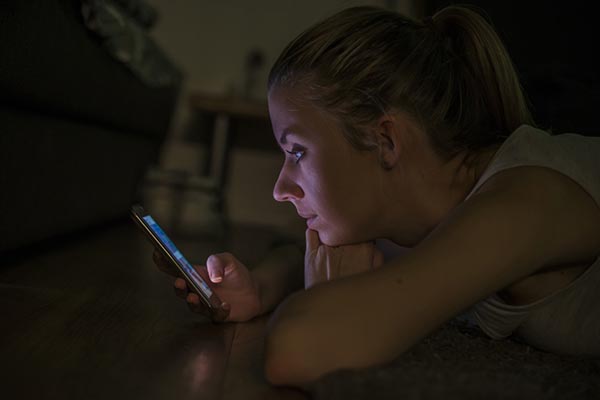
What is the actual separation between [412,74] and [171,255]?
37 cm

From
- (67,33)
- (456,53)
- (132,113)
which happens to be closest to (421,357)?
(456,53)

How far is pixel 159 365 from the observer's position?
0.58m

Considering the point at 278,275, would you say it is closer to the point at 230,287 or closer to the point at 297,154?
the point at 230,287

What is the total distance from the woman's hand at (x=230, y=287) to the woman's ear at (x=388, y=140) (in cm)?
24

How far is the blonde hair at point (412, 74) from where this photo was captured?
723mm

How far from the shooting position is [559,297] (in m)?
0.67

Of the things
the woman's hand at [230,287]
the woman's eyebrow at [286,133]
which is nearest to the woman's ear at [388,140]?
the woman's eyebrow at [286,133]

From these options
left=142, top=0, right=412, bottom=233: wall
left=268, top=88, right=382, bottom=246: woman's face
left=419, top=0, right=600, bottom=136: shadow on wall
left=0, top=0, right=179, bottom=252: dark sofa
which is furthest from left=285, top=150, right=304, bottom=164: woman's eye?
left=142, top=0, right=412, bottom=233: wall

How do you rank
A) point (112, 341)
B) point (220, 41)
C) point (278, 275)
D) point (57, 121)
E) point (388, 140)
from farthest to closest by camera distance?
1. point (220, 41)
2. point (57, 121)
3. point (278, 275)
4. point (388, 140)
5. point (112, 341)

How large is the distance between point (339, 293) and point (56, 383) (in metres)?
0.25

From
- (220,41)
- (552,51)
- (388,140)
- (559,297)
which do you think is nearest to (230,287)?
(388,140)

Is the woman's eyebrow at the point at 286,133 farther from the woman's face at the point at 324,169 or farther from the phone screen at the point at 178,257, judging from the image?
the phone screen at the point at 178,257

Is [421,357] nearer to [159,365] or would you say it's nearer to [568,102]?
[159,365]

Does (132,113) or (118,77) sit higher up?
(118,77)
